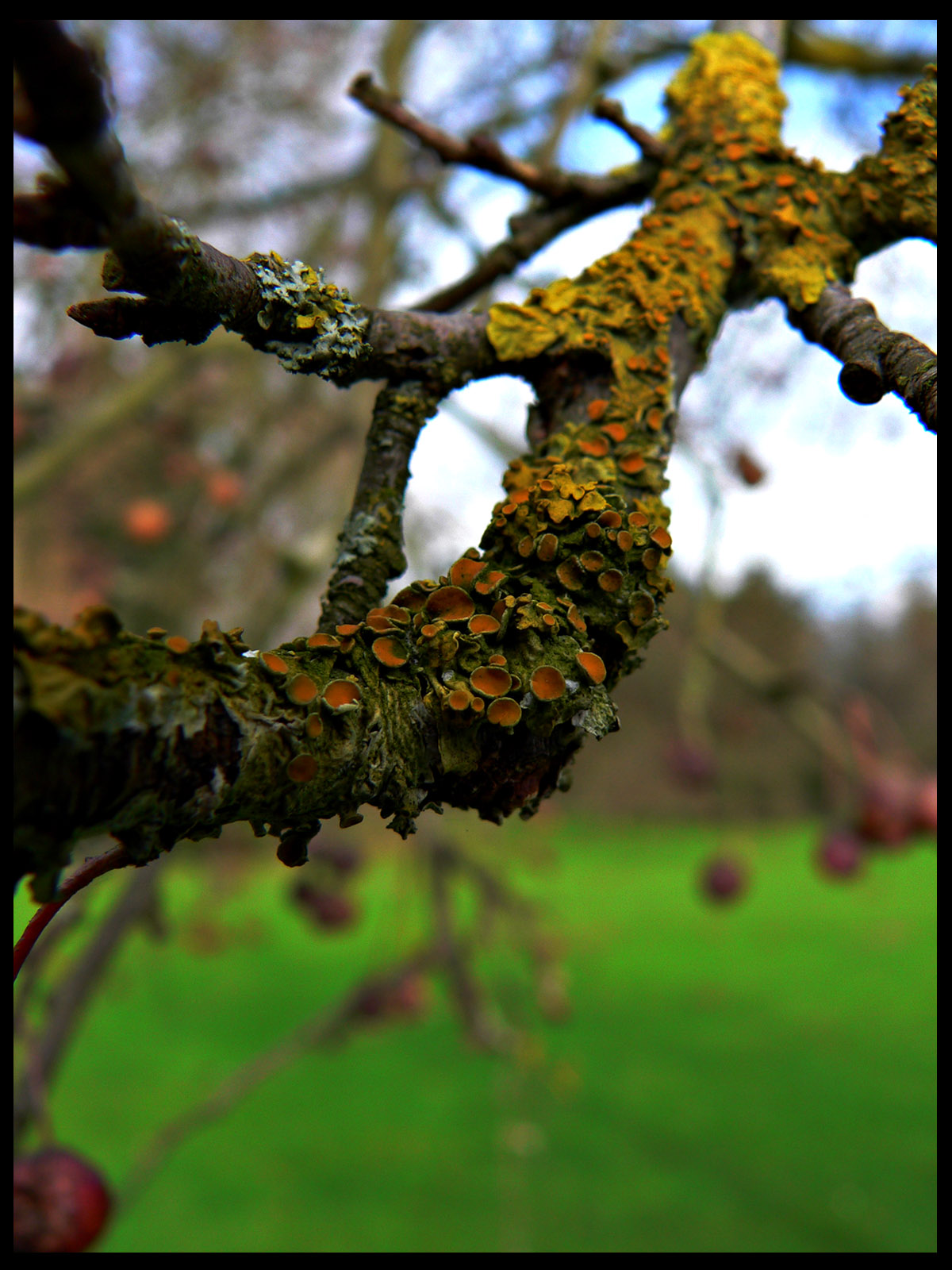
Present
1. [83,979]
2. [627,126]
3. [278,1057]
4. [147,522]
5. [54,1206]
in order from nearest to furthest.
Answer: [627,126], [54,1206], [83,979], [278,1057], [147,522]

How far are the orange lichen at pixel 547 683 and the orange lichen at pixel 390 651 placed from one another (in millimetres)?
91

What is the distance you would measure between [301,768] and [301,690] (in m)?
0.05

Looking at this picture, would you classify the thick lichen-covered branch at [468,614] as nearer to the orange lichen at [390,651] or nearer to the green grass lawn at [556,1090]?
the orange lichen at [390,651]

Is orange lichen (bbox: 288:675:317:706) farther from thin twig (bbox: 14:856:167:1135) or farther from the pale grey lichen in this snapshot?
thin twig (bbox: 14:856:167:1135)

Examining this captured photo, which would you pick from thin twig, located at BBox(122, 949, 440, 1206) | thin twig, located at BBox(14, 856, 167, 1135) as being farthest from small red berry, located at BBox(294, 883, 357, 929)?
thin twig, located at BBox(14, 856, 167, 1135)

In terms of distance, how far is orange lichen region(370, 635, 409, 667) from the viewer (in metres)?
0.61

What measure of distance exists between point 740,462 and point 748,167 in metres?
0.44

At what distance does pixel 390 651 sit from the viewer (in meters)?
0.62

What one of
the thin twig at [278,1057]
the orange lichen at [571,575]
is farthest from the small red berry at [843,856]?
the orange lichen at [571,575]

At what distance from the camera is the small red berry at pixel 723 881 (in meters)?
3.04

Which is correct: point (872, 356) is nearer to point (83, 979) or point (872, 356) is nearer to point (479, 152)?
point (479, 152)

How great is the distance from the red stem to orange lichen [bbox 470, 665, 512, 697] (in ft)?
0.79

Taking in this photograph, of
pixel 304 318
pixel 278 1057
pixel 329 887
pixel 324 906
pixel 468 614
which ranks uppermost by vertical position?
pixel 329 887

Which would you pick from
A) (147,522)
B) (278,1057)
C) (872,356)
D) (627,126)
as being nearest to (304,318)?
(872,356)
